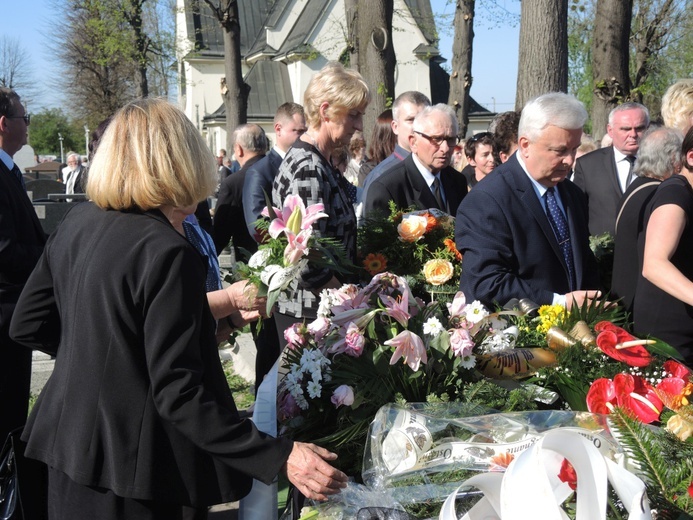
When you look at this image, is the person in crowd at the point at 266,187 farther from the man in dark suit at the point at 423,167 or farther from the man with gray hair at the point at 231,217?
the man in dark suit at the point at 423,167

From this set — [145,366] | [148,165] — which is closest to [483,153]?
[148,165]

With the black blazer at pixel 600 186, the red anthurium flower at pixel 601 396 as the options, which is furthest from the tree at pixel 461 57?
the red anthurium flower at pixel 601 396

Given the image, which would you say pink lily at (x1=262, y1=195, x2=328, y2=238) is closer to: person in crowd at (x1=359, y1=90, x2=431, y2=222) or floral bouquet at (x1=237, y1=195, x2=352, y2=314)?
floral bouquet at (x1=237, y1=195, x2=352, y2=314)

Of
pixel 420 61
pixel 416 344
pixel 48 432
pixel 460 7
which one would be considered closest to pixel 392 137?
pixel 416 344

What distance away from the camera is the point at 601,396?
228 cm

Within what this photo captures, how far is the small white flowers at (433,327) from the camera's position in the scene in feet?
7.93

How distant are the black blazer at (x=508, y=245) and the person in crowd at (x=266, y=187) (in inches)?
49.0

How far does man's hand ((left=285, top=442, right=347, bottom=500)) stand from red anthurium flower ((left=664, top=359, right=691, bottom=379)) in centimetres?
119

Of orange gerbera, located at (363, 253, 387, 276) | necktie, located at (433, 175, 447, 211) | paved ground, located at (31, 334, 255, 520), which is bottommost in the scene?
paved ground, located at (31, 334, 255, 520)

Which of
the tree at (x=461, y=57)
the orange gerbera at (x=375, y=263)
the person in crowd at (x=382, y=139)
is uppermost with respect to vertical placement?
the tree at (x=461, y=57)

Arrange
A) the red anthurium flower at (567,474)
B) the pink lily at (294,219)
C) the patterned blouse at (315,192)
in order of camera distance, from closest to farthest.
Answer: the red anthurium flower at (567,474) → the pink lily at (294,219) → the patterned blouse at (315,192)

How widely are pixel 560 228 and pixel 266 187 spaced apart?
8.14 ft

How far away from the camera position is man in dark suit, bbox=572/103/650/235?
20.5 ft

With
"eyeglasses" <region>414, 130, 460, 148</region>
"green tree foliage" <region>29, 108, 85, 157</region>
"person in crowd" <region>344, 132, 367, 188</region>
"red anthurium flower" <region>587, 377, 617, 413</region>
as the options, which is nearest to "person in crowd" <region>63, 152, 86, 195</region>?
"person in crowd" <region>344, 132, 367, 188</region>
